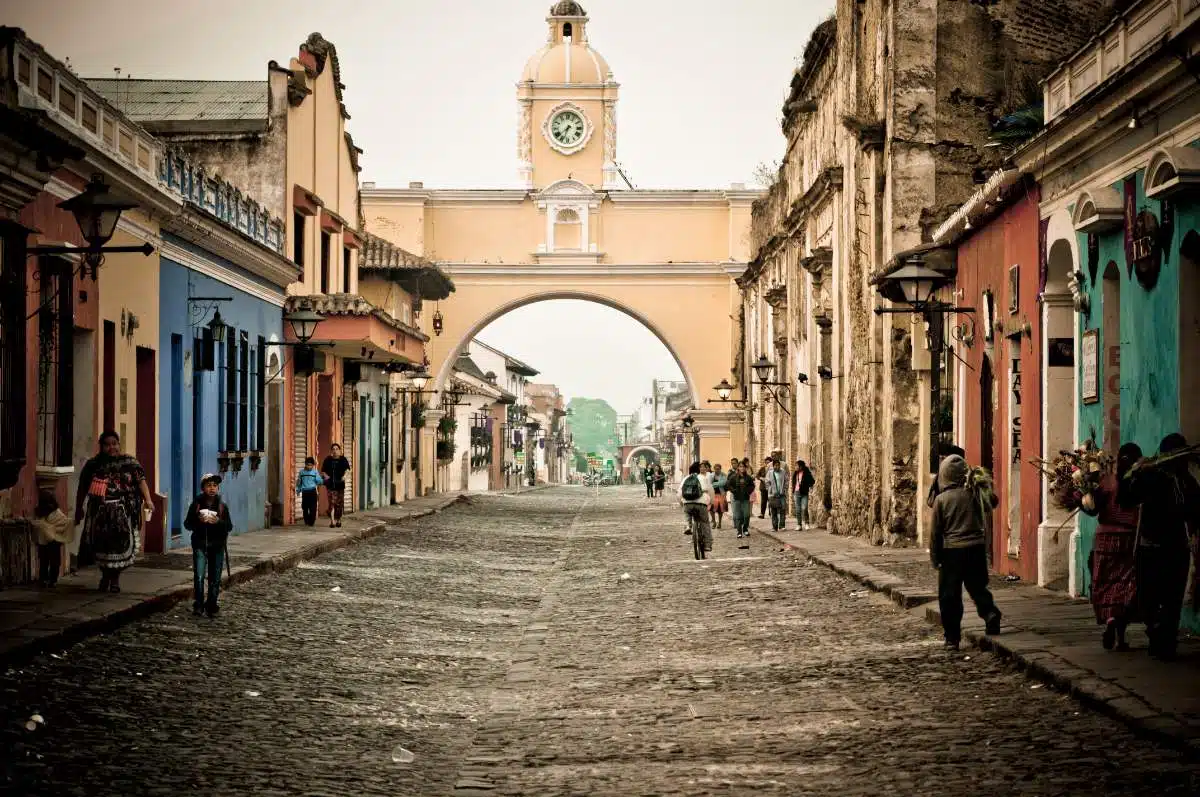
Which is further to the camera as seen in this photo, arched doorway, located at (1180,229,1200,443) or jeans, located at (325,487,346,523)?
jeans, located at (325,487,346,523)

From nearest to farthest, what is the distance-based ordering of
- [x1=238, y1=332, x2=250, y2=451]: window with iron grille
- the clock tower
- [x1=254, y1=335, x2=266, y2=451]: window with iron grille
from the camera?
[x1=238, y1=332, x2=250, y2=451]: window with iron grille < [x1=254, y1=335, x2=266, y2=451]: window with iron grille < the clock tower

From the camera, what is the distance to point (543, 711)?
874 cm

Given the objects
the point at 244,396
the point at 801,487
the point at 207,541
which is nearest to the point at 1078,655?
the point at 207,541

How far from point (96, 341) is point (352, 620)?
470 centimetres

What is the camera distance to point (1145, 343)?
1157cm

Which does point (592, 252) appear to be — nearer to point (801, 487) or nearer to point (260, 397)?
point (801, 487)

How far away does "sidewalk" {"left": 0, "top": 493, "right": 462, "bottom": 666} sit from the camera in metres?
10.2

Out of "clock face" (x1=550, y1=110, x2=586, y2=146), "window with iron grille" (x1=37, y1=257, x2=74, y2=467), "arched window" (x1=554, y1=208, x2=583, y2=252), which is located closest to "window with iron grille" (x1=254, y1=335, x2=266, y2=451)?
"window with iron grille" (x1=37, y1=257, x2=74, y2=467)

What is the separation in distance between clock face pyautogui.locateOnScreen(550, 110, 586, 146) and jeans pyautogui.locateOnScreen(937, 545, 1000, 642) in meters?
46.7

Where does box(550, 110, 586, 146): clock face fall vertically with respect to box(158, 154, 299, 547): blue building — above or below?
above

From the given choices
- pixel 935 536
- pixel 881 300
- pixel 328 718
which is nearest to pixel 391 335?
pixel 881 300

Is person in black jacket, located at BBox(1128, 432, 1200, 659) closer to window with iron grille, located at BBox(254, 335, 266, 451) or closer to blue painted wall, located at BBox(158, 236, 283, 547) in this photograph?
blue painted wall, located at BBox(158, 236, 283, 547)

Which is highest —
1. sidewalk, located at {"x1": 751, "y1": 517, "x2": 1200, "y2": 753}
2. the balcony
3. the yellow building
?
the yellow building

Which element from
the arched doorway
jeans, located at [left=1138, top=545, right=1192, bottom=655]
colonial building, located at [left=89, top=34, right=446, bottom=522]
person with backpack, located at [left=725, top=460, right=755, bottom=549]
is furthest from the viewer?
person with backpack, located at [left=725, top=460, right=755, bottom=549]
